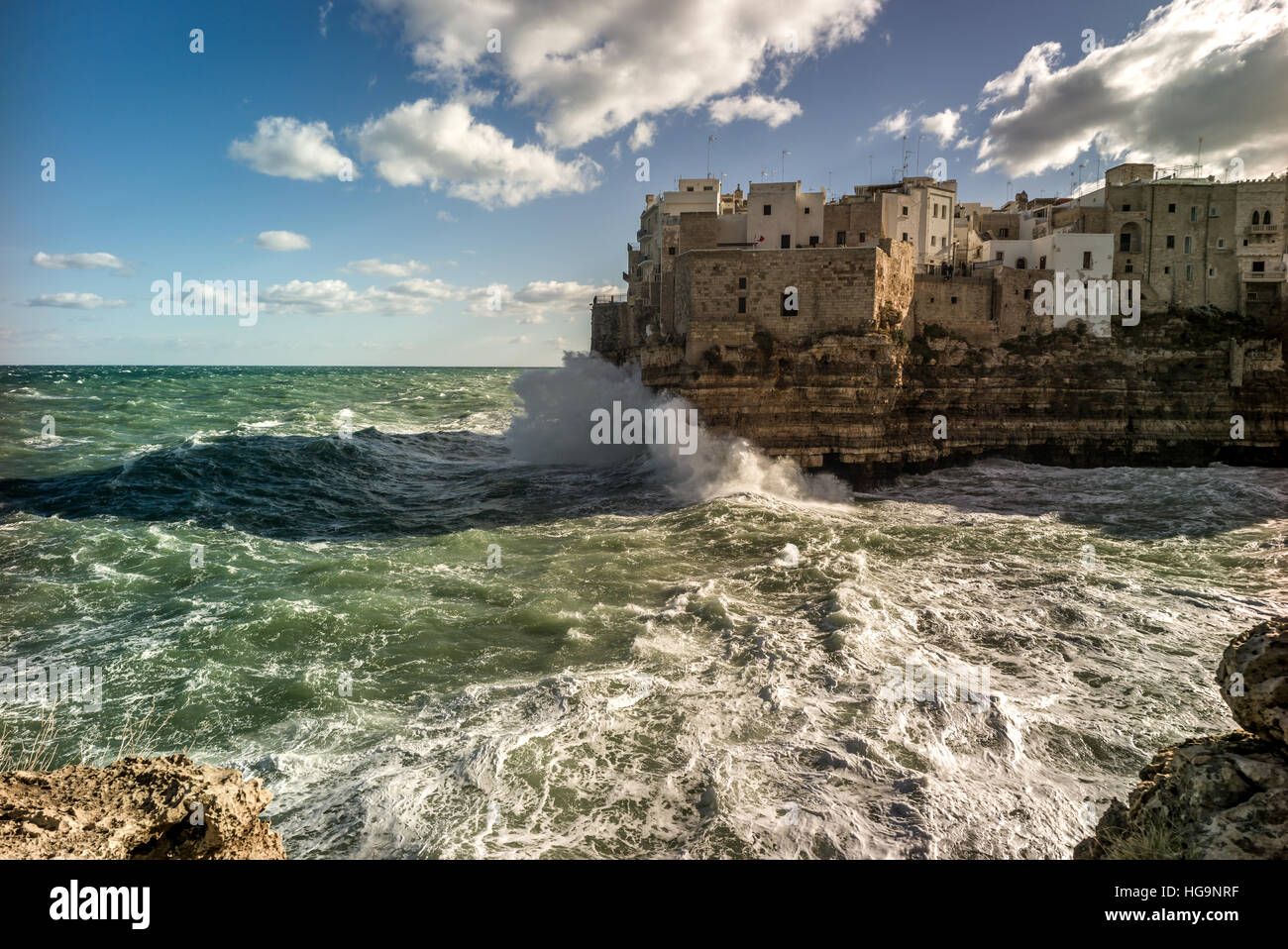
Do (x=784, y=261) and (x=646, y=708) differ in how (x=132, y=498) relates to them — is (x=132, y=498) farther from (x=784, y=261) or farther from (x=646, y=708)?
(x=784, y=261)

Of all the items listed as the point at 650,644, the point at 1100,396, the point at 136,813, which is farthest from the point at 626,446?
the point at 136,813

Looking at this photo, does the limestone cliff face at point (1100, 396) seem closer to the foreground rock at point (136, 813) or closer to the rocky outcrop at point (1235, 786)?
the rocky outcrop at point (1235, 786)

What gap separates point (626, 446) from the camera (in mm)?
31484

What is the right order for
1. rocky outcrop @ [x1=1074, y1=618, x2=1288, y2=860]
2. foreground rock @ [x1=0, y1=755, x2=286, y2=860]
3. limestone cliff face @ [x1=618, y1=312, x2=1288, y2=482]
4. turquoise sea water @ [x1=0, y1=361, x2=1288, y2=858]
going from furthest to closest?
limestone cliff face @ [x1=618, y1=312, x2=1288, y2=482] < turquoise sea water @ [x1=0, y1=361, x2=1288, y2=858] < rocky outcrop @ [x1=1074, y1=618, x2=1288, y2=860] < foreground rock @ [x1=0, y1=755, x2=286, y2=860]

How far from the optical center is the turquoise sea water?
7332 millimetres

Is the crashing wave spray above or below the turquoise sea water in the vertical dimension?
above

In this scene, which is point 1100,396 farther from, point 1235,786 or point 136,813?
point 136,813

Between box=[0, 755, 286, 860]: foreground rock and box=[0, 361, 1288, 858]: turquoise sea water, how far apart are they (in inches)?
121

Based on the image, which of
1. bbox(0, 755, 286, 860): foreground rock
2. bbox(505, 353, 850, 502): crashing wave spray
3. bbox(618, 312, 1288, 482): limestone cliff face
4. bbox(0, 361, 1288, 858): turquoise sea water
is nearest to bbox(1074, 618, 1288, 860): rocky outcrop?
bbox(0, 361, 1288, 858): turquoise sea water

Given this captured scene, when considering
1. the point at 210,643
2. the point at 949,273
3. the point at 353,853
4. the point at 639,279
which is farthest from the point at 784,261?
the point at 353,853

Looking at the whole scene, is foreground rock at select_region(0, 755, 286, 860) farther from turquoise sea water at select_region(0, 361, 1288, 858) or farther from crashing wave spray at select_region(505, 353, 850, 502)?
crashing wave spray at select_region(505, 353, 850, 502)

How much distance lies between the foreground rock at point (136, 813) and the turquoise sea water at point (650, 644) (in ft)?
10.1

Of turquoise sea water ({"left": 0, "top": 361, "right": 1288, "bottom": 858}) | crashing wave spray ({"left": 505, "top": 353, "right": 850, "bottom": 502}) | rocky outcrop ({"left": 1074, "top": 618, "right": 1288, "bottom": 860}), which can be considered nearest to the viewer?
rocky outcrop ({"left": 1074, "top": 618, "right": 1288, "bottom": 860})

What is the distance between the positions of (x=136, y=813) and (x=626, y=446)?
2798 centimetres
